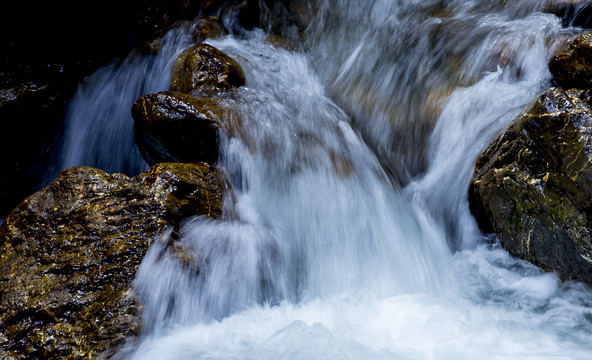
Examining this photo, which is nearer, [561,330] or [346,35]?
[561,330]

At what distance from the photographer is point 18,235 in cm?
332

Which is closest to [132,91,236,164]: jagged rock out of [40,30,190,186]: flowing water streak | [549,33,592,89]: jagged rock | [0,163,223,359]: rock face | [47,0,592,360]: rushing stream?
[47,0,592,360]: rushing stream

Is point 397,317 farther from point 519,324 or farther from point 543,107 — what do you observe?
point 543,107

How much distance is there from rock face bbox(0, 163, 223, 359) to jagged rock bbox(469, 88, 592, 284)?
2.80m

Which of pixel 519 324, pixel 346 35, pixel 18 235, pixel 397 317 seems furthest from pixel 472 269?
pixel 346 35

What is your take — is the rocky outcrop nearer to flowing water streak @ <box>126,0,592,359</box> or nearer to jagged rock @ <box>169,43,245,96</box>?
jagged rock @ <box>169,43,245,96</box>

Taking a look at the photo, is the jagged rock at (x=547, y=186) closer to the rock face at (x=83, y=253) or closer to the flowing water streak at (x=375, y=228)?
the flowing water streak at (x=375, y=228)

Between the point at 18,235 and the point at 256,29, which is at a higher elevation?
the point at 256,29

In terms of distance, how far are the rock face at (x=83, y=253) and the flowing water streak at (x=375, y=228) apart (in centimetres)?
19

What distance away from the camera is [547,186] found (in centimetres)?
319

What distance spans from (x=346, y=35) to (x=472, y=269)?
5177 millimetres

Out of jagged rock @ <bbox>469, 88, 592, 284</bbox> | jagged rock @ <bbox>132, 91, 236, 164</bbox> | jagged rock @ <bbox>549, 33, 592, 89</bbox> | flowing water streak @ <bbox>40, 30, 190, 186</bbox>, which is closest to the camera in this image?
jagged rock @ <bbox>469, 88, 592, 284</bbox>

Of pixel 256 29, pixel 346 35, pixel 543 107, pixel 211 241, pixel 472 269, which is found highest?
pixel 256 29

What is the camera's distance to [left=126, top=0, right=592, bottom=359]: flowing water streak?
302 centimetres
